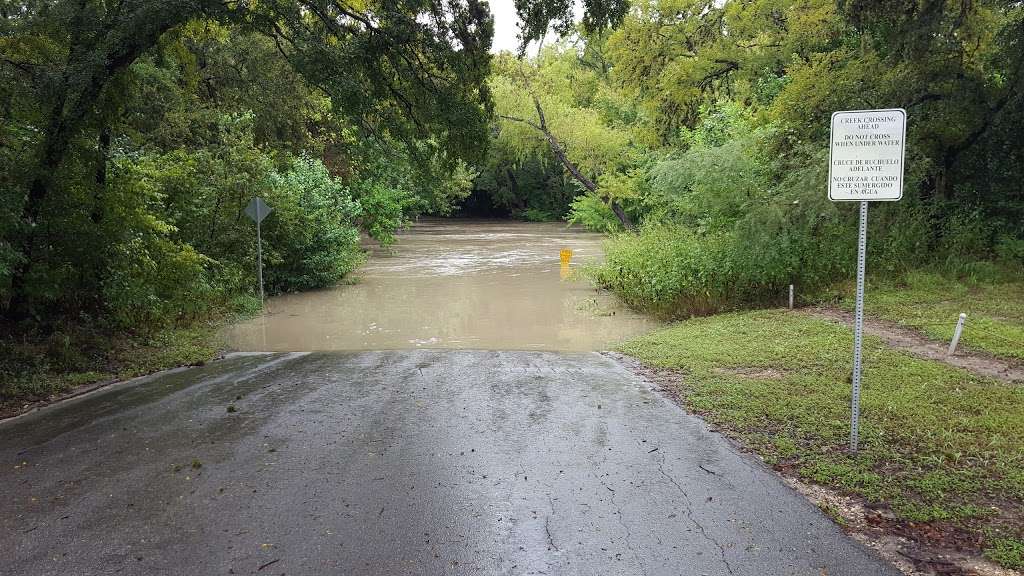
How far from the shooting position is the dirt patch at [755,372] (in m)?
8.20

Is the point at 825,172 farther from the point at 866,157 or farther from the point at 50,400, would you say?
the point at 50,400

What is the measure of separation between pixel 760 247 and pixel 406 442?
32.1 ft

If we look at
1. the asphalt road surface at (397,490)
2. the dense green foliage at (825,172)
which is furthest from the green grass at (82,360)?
the dense green foliage at (825,172)

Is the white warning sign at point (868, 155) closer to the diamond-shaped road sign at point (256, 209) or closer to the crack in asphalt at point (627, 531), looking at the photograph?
the crack in asphalt at point (627, 531)

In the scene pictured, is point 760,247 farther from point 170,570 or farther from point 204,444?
point 170,570

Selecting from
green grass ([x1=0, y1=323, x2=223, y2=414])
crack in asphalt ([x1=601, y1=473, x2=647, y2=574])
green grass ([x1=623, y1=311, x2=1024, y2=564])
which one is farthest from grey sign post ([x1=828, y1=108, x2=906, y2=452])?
green grass ([x1=0, y1=323, x2=223, y2=414])

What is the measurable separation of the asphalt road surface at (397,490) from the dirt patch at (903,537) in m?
0.14

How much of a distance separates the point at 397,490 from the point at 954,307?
10.8 m

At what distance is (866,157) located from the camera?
5211 mm

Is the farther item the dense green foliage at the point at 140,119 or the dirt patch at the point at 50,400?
the dense green foliage at the point at 140,119

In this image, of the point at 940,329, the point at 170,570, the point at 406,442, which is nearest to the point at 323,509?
the point at 170,570

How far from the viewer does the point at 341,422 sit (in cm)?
675

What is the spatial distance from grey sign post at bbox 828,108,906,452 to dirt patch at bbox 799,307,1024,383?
3922 mm

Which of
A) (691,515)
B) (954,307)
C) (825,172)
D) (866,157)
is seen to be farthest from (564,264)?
(691,515)
